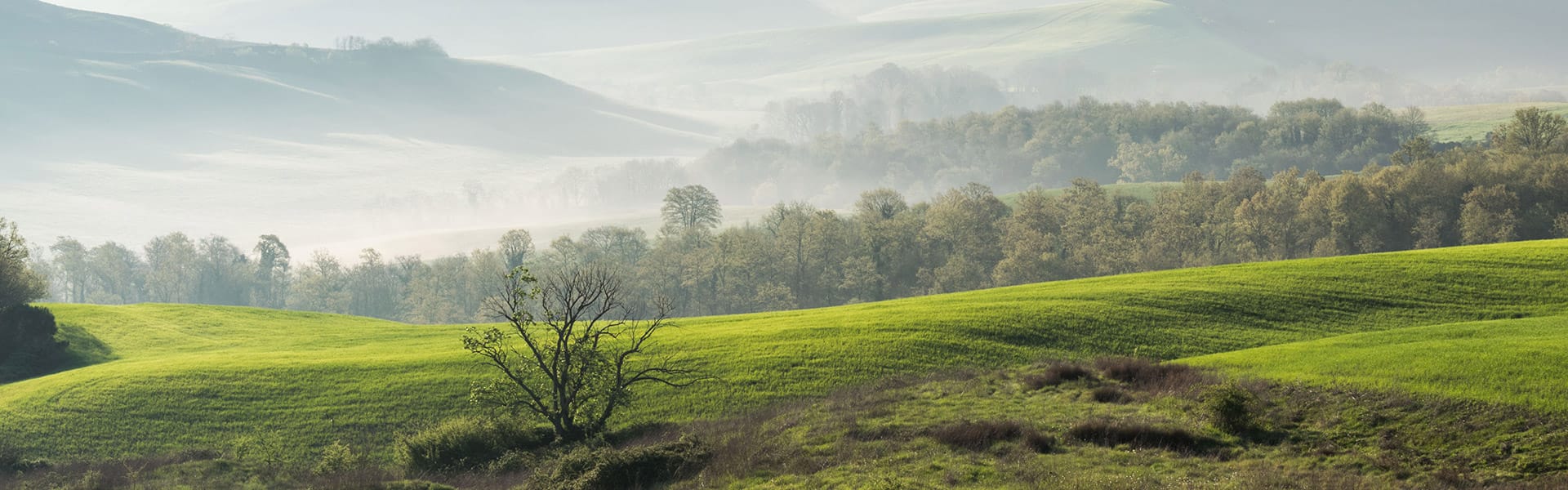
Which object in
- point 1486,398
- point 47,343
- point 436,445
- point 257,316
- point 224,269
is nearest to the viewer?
point 1486,398

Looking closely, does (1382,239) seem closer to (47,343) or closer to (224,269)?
(47,343)

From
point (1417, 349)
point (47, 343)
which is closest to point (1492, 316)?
point (1417, 349)

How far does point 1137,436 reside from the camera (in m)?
25.1

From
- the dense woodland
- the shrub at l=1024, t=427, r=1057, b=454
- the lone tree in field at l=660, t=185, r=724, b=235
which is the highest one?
the lone tree in field at l=660, t=185, r=724, b=235

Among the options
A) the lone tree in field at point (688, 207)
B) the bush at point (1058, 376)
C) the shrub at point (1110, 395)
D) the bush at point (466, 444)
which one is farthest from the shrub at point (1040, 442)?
the lone tree in field at point (688, 207)

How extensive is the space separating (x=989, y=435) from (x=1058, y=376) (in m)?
7.73

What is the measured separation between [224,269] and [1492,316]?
187019 millimetres

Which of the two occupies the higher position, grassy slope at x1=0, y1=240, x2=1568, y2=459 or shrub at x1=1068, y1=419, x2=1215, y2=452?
grassy slope at x1=0, y1=240, x2=1568, y2=459

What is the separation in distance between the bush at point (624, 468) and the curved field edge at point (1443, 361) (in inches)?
669

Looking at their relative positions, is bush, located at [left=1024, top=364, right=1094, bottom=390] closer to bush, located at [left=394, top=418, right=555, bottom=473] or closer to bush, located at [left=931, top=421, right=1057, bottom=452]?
bush, located at [left=931, top=421, right=1057, bottom=452]

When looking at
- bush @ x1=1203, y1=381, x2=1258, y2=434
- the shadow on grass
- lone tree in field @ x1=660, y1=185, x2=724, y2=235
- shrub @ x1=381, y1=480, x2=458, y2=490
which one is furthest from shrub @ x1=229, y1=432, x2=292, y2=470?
lone tree in field @ x1=660, y1=185, x2=724, y2=235

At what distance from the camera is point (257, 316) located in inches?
2832

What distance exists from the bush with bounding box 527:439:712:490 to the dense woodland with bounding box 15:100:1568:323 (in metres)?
67.8

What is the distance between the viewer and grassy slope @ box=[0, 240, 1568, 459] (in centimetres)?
3822
